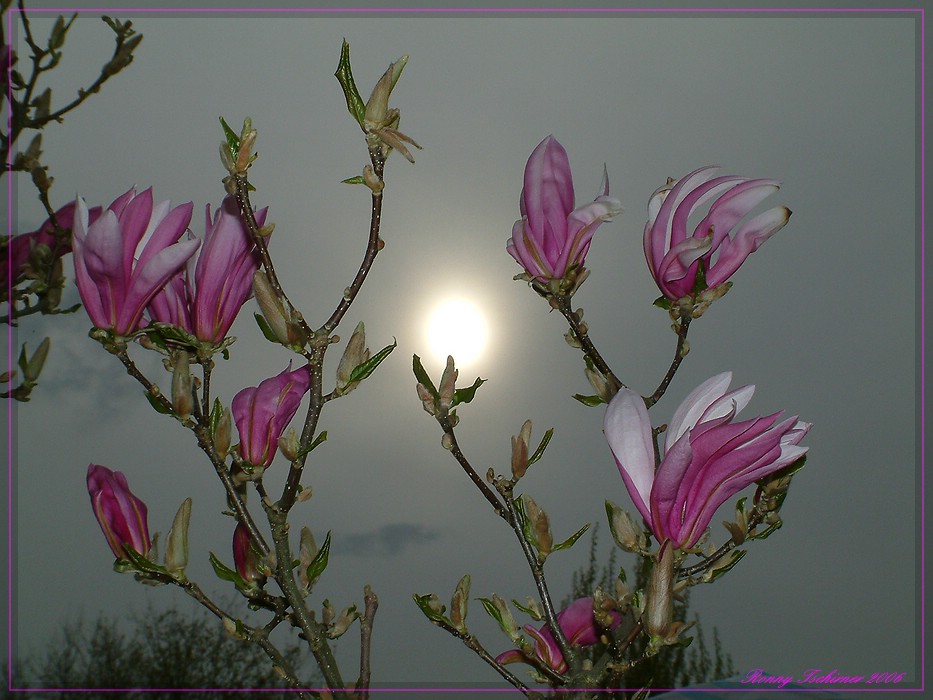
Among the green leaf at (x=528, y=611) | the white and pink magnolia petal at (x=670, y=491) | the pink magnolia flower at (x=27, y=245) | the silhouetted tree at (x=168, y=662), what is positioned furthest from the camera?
the silhouetted tree at (x=168, y=662)

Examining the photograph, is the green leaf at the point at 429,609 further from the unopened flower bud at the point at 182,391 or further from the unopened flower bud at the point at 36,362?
the unopened flower bud at the point at 36,362

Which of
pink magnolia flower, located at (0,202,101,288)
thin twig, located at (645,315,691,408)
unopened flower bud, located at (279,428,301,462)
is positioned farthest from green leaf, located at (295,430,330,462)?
pink magnolia flower, located at (0,202,101,288)

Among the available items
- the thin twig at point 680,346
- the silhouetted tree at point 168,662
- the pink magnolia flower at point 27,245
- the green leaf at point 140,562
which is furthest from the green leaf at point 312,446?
the silhouetted tree at point 168,662

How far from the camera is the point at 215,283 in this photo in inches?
20.2

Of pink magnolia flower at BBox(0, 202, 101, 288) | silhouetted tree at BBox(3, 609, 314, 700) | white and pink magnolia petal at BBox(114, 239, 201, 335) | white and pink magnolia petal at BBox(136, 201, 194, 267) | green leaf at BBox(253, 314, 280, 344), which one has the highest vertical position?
pink magnolia flower at BBox(0, 202, 101, 288)

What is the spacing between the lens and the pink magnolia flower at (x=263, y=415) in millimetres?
513

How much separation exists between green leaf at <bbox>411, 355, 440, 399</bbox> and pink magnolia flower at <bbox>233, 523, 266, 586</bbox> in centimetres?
15

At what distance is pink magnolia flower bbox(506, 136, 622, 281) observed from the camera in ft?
1.79

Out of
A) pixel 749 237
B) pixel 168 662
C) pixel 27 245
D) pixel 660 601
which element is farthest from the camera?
pixel 168 662

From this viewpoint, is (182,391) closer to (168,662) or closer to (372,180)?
(372,180)

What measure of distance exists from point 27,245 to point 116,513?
31 centimetres

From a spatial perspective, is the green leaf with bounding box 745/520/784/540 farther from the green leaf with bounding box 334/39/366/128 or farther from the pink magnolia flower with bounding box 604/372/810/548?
the green leaf with bounding box 334/39/366/128

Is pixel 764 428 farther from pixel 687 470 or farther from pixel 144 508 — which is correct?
pixel 144 508

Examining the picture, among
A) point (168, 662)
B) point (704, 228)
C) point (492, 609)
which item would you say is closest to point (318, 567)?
point (492, 609)
